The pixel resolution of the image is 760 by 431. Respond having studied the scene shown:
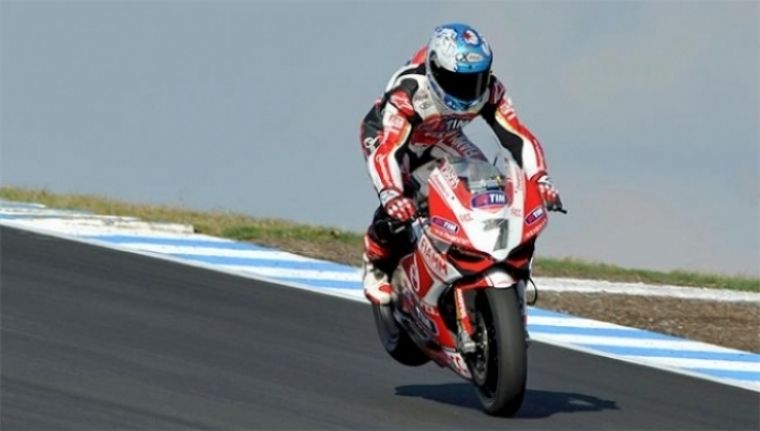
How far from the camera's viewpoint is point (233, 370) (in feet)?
30.7

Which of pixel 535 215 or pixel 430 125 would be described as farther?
pixel 430 125

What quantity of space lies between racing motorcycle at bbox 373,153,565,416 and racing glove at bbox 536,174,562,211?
5cm

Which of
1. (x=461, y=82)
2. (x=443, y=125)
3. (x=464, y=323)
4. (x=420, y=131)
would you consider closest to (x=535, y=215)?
(x=464, y=323)

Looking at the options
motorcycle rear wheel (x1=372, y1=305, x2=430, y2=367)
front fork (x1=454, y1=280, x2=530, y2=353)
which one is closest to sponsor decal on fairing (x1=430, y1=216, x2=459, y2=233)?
front fork (x1=454, y1=280, x2=530, y2=353)

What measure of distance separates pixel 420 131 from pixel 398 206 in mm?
701

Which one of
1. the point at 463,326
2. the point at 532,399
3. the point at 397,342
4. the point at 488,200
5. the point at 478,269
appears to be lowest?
the point at 532,399

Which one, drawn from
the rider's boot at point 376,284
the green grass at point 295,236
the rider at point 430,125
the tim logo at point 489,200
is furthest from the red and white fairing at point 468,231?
the green grass at point 295,236

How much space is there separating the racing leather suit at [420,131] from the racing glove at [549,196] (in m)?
0.11

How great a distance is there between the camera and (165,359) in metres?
9.48

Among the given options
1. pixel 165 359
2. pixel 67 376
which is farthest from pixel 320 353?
pixel 67 376

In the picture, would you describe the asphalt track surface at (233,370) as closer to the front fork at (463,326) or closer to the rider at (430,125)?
the front fork at (463,326)

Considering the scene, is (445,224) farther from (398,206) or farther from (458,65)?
(458,65)

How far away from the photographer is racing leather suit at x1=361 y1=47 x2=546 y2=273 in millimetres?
9078

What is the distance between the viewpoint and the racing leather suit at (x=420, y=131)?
9.08 meters
